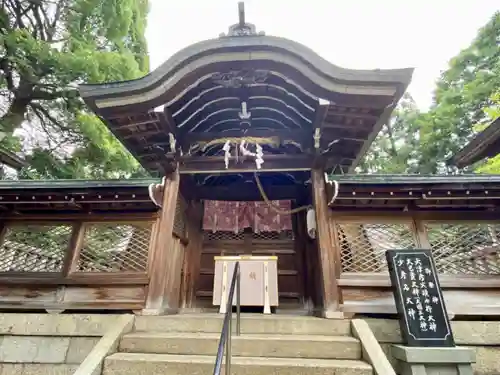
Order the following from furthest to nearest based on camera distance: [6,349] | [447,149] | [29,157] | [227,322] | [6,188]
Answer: [447,149] → [29,157] → [6,188] → [6,349] → [227,322]

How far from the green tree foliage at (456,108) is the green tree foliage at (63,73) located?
560 inches

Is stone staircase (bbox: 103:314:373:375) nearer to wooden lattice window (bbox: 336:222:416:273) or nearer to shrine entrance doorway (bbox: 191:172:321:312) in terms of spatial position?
wooden lattice window (bbox: 336:222:416:273)

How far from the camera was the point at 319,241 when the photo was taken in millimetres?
4785

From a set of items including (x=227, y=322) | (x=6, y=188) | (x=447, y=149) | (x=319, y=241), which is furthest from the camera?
(x=447, y=149)

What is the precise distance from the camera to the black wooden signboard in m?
3.71

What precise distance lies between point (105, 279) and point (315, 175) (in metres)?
3.94

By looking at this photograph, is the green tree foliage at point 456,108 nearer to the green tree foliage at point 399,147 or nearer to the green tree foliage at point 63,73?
the green tree foliage at point 399,147

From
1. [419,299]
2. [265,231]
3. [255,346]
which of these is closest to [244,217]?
[265,231]

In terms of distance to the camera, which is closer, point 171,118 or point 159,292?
point 159,292

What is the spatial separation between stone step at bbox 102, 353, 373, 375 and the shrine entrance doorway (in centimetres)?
309

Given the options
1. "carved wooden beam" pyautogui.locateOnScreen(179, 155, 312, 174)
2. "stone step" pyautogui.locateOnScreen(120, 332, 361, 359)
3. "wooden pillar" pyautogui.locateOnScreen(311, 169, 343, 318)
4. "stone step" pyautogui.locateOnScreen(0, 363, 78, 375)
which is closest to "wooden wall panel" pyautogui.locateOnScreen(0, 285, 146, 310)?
"stone step" pyautogui.locateOnScreen(0, 363, 78, 375)

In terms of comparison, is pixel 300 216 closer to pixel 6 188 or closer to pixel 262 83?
pixel 262 83

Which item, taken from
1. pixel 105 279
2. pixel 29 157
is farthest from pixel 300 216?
pixel 29 157

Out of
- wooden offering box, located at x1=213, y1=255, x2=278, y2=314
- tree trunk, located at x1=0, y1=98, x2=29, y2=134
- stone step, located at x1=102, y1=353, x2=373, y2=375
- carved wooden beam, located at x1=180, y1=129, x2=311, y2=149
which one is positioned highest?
tree trunk, located at x1=0, y1=98, x2=29, y2=134
